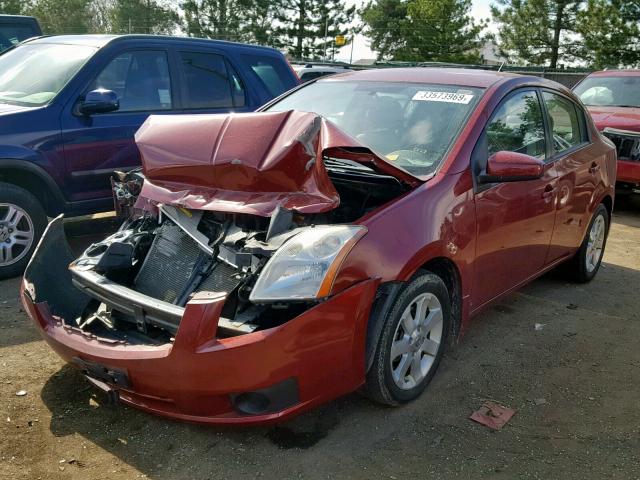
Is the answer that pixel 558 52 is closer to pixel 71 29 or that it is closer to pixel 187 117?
pixel 71 29

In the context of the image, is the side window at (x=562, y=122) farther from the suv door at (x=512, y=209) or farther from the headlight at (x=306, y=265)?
the headlight at (x=306, y=265)

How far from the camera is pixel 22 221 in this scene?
4.95m

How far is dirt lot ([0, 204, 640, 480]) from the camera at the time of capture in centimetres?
273

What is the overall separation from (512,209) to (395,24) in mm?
52945

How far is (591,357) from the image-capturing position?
13.3 ft

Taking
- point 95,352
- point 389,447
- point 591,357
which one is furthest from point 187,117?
point 591,357

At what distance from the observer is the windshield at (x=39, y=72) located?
204 inches

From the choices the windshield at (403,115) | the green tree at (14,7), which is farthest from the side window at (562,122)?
the green tree at (14,7)

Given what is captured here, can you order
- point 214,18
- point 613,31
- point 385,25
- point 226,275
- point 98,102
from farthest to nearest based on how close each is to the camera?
1. point 385,25
2. point 214,18
3. point 613,31
4. point 98,102
5. point 226,275

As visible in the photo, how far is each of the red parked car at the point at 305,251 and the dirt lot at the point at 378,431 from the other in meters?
0.22

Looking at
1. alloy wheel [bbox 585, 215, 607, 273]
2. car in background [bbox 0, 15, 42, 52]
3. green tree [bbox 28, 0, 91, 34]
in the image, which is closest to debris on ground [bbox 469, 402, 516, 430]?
alloy wheel [bbox 585, 215, 607, 273]

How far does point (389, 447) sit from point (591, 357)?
6.08 feet

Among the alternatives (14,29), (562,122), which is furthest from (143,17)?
(562,122)

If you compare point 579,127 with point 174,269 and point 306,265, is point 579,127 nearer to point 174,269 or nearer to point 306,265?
point 306,265
